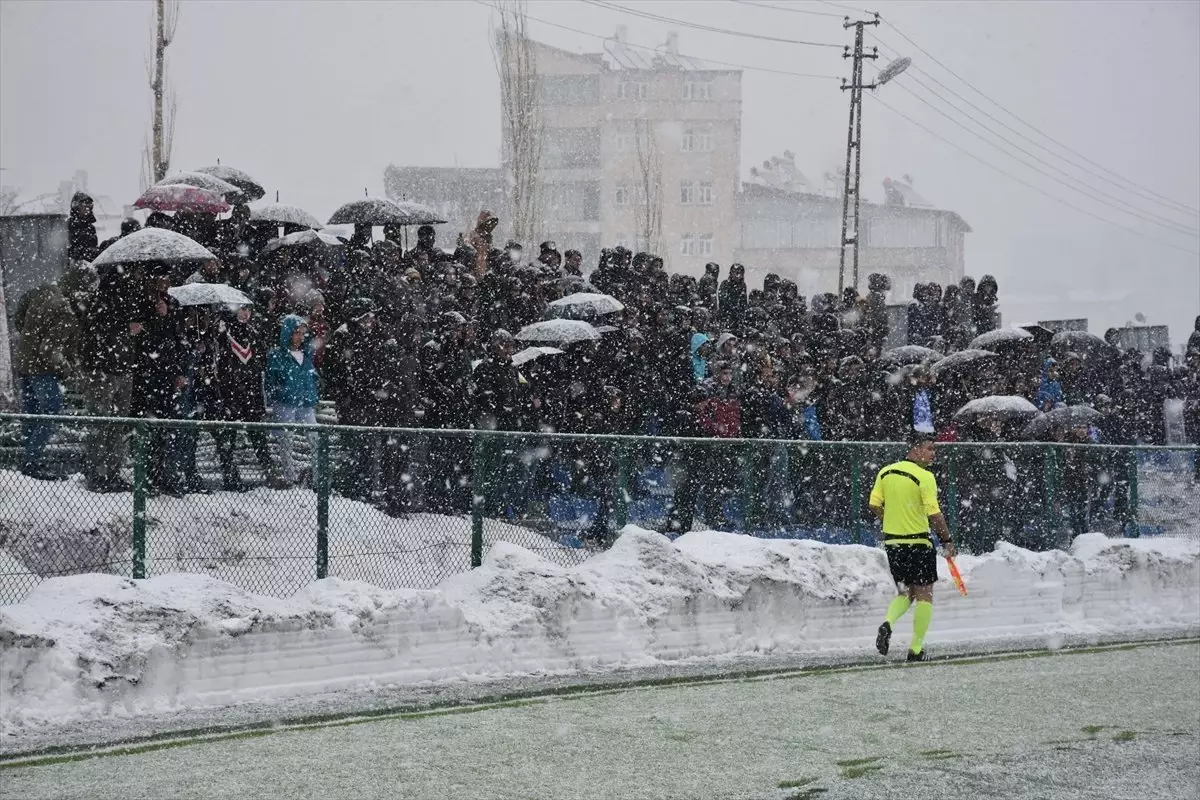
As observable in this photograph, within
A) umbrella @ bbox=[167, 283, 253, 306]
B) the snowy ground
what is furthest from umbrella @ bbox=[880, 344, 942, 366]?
umbrella @ bbox=[167, 283, 253, 306]

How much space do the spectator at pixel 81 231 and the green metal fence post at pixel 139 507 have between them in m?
4.20

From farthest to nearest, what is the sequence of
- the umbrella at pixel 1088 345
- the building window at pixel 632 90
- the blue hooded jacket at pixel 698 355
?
the building window at pixel 632 90, the umbrella at pixel 1088 345, the blue hooded jacket at pixel 698 355

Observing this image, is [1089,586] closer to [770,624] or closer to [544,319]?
[770,624]

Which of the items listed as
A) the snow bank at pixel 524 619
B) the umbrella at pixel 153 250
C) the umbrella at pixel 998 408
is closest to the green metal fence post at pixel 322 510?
the snow bank at pixel 524 619

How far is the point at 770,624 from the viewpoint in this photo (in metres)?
13.2

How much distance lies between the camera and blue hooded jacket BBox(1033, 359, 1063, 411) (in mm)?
18850

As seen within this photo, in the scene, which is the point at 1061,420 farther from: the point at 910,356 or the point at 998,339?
the point at 998,339

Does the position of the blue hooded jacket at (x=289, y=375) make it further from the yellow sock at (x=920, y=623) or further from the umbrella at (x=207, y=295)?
the yellow sock at (x=920, y=623)

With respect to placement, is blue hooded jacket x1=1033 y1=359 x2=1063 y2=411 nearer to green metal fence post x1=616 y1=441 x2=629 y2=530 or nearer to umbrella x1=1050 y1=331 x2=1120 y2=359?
umbrella x1=1050 y1=331 x2=1120 y2=359

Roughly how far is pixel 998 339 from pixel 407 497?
33.5ft

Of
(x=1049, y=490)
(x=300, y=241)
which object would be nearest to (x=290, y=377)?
(x=300, y=241)

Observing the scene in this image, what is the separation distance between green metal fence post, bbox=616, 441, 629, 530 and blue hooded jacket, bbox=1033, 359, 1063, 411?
7.74 meters

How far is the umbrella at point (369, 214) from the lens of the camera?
54.0ft

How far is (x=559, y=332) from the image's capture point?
14.3m
